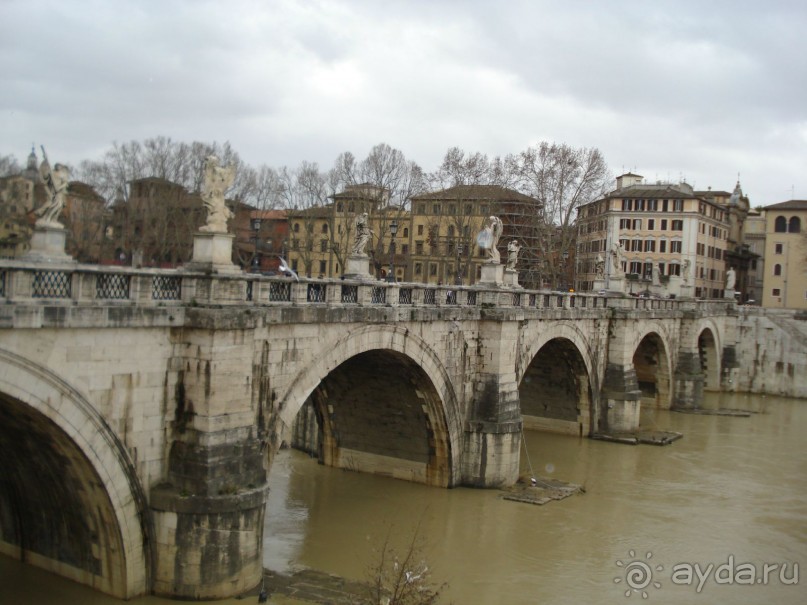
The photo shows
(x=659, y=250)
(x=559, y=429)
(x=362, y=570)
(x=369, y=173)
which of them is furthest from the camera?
(x=659, y=250)

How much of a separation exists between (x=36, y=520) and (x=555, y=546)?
10.5 meters

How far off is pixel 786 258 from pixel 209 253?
59.1 meters

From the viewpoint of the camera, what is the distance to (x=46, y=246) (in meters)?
11.5

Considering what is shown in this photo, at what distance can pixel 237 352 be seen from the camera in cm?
1330

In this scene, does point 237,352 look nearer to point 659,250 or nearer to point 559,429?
point 559,429

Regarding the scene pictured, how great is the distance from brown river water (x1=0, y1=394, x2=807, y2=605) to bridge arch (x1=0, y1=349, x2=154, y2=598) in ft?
1.41

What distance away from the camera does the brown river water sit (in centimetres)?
1541

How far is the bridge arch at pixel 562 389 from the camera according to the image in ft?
95.1

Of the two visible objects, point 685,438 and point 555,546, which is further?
point 685,438

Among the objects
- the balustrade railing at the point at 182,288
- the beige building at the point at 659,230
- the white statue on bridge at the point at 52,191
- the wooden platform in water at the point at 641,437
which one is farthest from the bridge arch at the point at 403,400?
the beige building at the point at 659,230

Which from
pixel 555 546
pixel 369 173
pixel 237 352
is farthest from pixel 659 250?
pixel 237 352

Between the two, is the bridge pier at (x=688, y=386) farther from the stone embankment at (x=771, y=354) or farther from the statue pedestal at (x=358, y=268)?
the statue pedestal at (x=358, y=268)

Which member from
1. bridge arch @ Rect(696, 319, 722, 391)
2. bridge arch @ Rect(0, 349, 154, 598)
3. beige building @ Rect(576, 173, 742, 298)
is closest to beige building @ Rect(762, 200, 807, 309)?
beige building @ Rect(576, 173, 742, 298)

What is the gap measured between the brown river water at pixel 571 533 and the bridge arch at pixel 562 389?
3.00 meters
